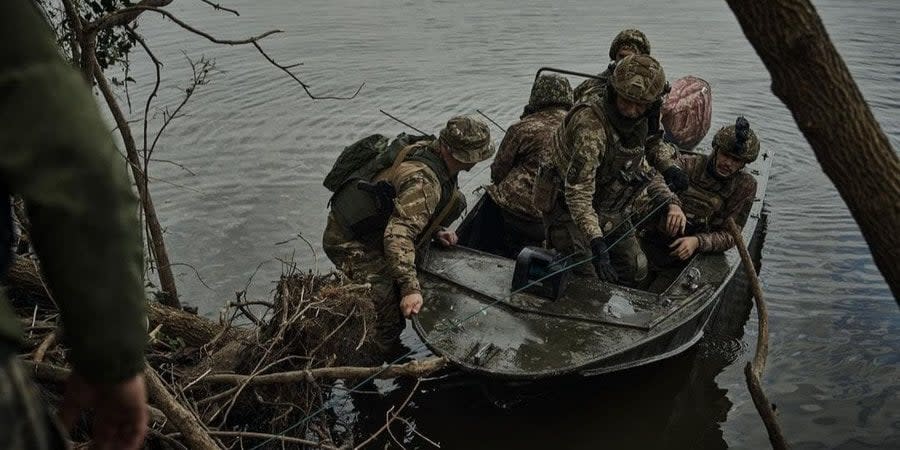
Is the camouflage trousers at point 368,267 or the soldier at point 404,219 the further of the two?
the camouflage trousers at point 368,267

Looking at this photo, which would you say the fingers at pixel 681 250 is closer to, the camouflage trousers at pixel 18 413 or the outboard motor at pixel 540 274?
the outboard motor at pixel 540 274

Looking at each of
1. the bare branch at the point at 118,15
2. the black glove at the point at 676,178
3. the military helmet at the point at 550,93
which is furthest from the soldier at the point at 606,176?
the bare branch at the point at 118,15

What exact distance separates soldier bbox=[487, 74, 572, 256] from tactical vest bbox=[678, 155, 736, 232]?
1397 millimetres

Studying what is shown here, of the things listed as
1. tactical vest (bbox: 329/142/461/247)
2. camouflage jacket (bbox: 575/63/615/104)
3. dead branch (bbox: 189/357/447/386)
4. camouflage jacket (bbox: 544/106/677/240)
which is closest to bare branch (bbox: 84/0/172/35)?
tactical vest (bbox: 329/142/461/247)

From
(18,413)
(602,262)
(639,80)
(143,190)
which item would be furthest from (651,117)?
(18,413)

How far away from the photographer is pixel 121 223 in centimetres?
161

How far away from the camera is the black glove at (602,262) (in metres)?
6.01

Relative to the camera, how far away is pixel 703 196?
733cm

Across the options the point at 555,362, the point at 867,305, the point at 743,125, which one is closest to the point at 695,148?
the point at 867,305

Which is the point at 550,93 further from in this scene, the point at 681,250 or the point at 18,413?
the point at 18,413

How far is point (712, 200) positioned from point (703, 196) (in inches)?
3.8

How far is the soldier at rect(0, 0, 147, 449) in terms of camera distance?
1507 mm

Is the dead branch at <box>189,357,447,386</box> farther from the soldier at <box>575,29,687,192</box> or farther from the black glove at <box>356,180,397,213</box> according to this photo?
the soldier at <box>575,29,687,192</box>

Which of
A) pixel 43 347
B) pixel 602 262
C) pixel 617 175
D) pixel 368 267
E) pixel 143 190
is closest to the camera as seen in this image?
pixel 43 347
